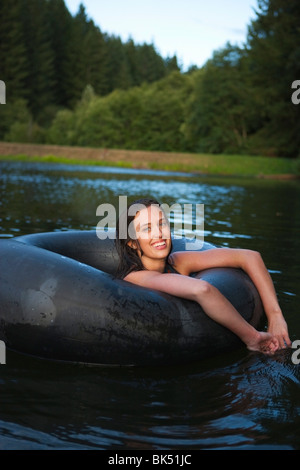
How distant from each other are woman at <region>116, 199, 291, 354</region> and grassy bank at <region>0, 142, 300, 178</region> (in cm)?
2735

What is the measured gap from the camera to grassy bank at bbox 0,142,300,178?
109ft

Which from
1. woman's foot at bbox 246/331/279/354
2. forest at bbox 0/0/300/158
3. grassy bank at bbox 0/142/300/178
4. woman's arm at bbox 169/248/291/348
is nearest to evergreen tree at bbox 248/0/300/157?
forest at bbox 0/0/300/158

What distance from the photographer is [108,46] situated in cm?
7344

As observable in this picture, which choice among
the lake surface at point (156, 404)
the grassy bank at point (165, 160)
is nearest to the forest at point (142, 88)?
the grassy bank at point (165, 160)

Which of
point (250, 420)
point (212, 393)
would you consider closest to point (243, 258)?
point (212, 393)

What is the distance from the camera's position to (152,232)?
345 cm

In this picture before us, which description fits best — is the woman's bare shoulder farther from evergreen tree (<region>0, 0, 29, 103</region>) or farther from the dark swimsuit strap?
evergreen tree (<region>0, 0, 29, 103</region>)

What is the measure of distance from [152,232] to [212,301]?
589 millimetres

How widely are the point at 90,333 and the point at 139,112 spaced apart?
50478 mm

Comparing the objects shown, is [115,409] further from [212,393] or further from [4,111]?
[4,111]

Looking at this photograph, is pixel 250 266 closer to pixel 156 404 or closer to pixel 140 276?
pixel 140 276

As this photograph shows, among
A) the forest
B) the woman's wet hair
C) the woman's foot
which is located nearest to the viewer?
the woman's foot

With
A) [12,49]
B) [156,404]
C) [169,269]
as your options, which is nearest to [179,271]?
[169,269]

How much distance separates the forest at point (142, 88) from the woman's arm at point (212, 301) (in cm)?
2972
